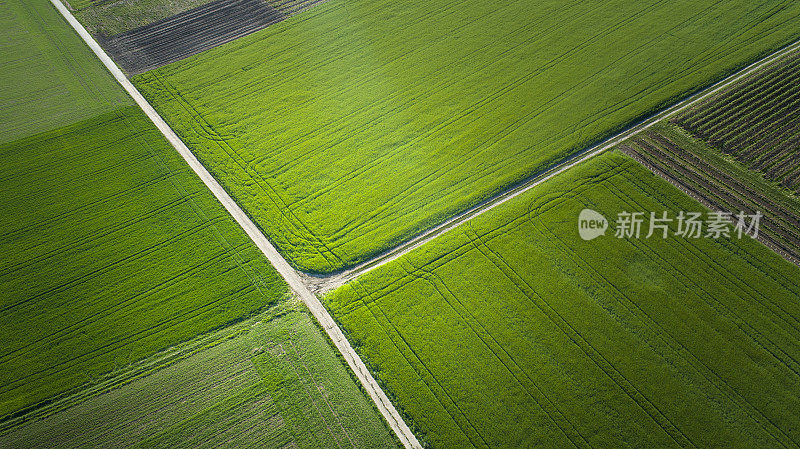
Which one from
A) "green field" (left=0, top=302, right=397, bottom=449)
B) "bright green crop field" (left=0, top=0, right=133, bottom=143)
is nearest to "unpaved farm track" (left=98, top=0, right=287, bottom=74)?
"bright green crop field" (left=0, top=0, right=133, bottom=143)

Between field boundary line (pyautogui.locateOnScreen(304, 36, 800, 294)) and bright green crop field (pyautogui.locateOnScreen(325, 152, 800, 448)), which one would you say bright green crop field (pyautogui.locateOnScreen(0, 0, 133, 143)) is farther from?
bright green crop field (pyautogui.locateOnScreen(325, 152, 800, 448))

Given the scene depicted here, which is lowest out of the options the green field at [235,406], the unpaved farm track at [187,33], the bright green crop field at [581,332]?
the bright green crop field at [581,332]

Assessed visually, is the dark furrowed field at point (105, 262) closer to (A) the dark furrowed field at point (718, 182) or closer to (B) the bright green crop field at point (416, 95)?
(B) the bright green crop field at point (416, 95)

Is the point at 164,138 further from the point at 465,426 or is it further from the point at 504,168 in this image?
the point at 465,426

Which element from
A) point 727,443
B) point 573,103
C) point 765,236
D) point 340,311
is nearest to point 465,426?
point 340,311

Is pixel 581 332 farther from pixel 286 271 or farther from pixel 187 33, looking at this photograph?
pixel 187 33

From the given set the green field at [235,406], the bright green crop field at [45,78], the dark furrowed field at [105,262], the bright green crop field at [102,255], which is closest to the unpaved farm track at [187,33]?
the bright green crop field at [45,78]
